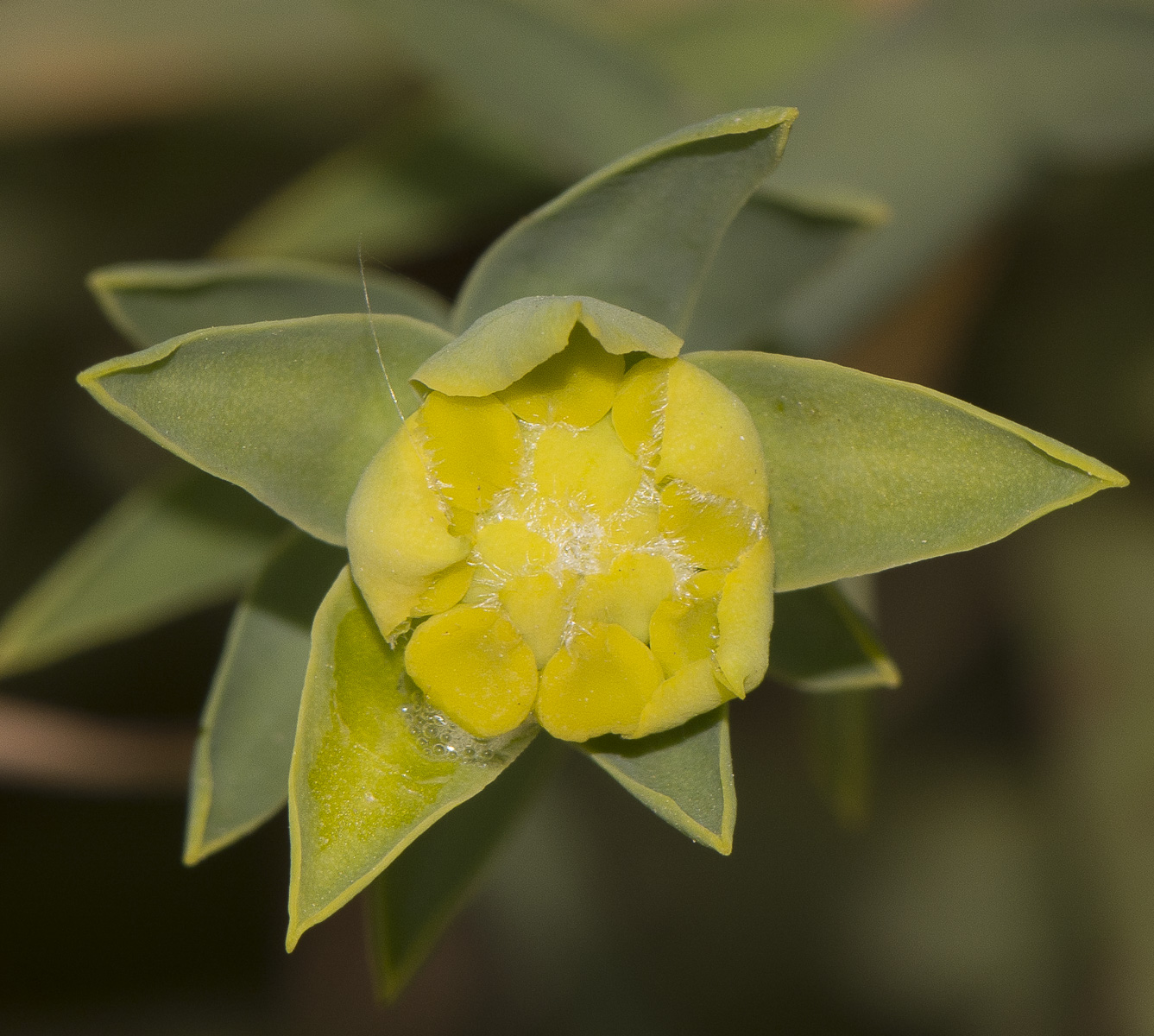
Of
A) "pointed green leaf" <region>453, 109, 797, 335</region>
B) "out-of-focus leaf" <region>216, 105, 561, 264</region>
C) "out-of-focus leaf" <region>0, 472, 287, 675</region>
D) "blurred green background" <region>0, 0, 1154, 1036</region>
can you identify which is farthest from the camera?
Result: "blurred green background" <region>0, 0, 1154, 1036</region>

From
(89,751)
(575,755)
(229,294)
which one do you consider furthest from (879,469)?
(575,755)

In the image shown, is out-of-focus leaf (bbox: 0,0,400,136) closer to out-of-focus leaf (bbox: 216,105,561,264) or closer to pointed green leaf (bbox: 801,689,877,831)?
out-of-focus leaf (bbox: 216,105,561,264)

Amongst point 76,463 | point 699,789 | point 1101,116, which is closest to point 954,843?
point 1101,116

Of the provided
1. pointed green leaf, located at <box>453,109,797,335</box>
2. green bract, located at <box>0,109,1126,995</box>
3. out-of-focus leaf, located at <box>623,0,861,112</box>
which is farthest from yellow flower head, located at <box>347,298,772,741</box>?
out-of-focus leaf, located at <box>623,0,861,112</box>

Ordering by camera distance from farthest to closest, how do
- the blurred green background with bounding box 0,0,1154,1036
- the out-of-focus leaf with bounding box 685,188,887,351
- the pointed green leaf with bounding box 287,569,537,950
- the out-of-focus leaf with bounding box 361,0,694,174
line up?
the blurred green background with bounding box 0,0,1154,1036, the out-of-focus leaf with bounding box 361,0,694,174, the out-of-focus leaf with bounding box 685,188,887,351, the pointed green leaf with bounding box 287,569,537,950

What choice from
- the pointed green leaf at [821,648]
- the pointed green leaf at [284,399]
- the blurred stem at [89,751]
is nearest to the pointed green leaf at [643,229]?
the pointed green leaf at [284,399]
